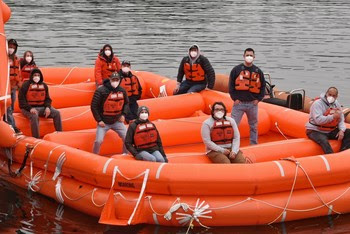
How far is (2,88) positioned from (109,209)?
345 cm

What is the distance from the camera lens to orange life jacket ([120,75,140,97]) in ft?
46.1

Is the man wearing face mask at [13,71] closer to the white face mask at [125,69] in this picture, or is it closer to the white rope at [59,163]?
the white face mask at [125,69]

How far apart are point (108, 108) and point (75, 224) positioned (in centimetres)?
219

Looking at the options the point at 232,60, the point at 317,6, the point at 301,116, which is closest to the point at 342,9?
the point at 317,6

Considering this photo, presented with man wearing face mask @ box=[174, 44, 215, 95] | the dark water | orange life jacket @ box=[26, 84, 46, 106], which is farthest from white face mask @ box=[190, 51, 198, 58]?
the dark water

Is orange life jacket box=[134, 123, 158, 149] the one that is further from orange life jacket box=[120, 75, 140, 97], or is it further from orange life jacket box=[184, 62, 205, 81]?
orange life jacket box=[184, 62, 205, 81]

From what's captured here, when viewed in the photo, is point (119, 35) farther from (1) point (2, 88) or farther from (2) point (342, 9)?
(1) point (2, 88)

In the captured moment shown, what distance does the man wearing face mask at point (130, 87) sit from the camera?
1404 cm

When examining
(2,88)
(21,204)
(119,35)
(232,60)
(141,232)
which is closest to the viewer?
(141,232)

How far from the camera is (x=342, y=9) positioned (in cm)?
3747

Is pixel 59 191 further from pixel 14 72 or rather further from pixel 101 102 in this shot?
pixel 14 72

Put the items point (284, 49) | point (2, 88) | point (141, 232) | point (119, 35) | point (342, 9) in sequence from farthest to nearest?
point (342, 9)
point (119, 35)
point (284, 49)
point (2, 88)
point (141, 232)

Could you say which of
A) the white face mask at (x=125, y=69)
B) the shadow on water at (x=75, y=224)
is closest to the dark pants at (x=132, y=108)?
the white face mask at (x=125, y=69)

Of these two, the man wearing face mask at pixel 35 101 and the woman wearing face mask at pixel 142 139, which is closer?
the woman wearing face mask at pixel 142 139
